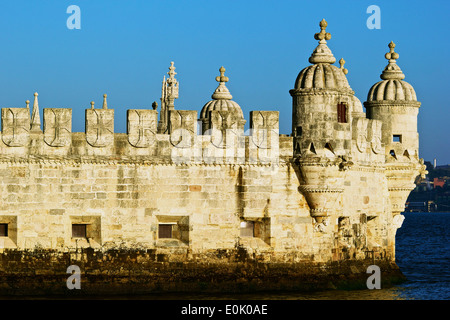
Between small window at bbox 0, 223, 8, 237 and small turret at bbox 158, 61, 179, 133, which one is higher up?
small turret at bbox 158, 61, 179, 133

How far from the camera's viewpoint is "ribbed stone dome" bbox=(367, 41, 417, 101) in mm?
40719

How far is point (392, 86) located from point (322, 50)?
18.2 ft

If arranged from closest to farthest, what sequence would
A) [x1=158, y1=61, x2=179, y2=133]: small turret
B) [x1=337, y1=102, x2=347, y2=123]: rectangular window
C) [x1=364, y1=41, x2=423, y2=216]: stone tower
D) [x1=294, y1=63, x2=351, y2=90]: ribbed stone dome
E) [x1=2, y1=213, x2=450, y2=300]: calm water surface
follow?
[x1=2, y1=213, x2=450, y2=300]: calm water surface → [x1=294, y1=63, x2=351, y2=90]: ribbed stone dome → [x1=337, y1=102, x2=347, y2=123]: rectangular window → [x1=364, y1=41, x2=423, y2=216]: stone tower → [x1=158, y1=61, x2=179, y2=133]: small turret

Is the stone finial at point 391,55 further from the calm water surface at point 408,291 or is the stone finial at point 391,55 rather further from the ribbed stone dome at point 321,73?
the calm water surface at point 408,291

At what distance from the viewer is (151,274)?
112ft

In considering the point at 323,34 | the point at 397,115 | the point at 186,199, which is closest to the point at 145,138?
the point at 186,199

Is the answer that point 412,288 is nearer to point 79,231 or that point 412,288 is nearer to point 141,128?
point 141,128

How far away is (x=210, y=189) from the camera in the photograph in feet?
114

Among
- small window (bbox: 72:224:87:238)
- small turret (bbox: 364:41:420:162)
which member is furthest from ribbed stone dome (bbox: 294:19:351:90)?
small window (bbox: 72:224:87:238)

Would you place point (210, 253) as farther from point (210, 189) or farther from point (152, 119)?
point (152, 119)

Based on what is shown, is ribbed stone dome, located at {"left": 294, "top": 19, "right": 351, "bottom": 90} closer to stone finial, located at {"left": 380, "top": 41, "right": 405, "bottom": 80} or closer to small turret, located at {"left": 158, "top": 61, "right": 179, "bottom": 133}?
stone finial, located at {"left": 380, "top": 41, "right": 405, "bottom": 80}

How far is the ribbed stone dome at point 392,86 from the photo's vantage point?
134 ft
